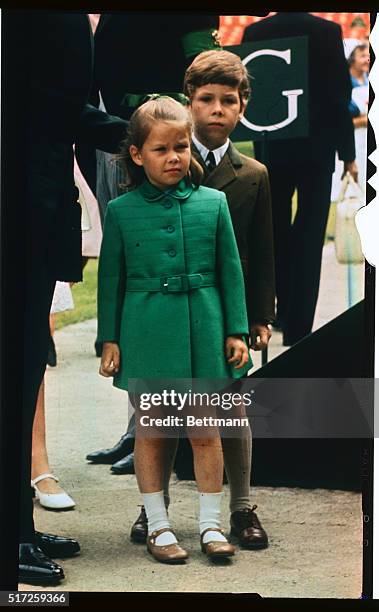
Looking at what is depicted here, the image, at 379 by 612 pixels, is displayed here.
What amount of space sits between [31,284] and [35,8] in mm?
861

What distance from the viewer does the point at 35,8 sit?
4910mm

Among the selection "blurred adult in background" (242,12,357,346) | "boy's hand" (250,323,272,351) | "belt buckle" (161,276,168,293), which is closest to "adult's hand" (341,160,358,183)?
"blurred adult in background" (242,12,357,346)

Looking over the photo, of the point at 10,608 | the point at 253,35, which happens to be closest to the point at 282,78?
the point at 253,35

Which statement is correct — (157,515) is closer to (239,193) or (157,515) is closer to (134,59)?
(239,193)

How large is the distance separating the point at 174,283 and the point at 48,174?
0.52m

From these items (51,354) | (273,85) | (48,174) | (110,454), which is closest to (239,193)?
(273,85)

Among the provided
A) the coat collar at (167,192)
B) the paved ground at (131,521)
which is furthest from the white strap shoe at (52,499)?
the coat collar at (167,192)

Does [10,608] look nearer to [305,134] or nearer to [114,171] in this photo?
[114,171]

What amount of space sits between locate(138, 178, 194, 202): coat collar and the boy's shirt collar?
0.11m

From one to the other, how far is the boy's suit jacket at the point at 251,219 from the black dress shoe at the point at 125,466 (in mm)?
586

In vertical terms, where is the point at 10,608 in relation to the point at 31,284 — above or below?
below

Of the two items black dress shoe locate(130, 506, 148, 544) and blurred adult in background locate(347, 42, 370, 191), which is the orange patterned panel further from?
black dress shoe locate(130, 506, 148, 544)

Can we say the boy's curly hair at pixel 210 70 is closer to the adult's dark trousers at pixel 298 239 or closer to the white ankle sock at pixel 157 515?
the adult's dark trousers at pixel 298 239

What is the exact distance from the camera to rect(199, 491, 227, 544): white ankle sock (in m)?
5.02
